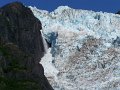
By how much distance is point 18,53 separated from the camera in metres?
138

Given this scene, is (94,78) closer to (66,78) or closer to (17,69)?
(66,78)

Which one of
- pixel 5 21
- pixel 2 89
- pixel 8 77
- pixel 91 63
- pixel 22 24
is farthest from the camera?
pixel 91 63

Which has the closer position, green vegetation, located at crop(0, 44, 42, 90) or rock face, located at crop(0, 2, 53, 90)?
green vegetation, located at crop(0, 44, 42, 90)

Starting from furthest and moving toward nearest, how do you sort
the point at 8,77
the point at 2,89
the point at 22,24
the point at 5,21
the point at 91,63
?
1. the point at 91,63
2. the point at 22,24
3. the point at 5,21
4. the point at 8,77
5. the point at 2,89

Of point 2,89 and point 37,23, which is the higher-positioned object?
point 37,23

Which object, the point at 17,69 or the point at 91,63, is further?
the point at 91,63

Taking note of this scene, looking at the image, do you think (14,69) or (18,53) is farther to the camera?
(18,53)

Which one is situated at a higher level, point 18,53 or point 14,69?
point 18,53

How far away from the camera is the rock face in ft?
414

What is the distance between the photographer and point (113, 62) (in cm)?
19400

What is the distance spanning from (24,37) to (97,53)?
23189 millimetres

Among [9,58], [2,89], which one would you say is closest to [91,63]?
[9,58]

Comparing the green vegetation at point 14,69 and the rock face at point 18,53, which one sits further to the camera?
the rock face at point 18,53

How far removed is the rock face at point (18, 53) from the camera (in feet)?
414
